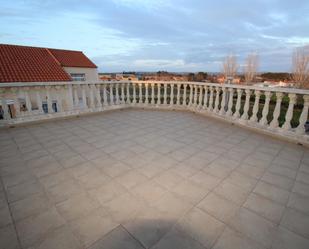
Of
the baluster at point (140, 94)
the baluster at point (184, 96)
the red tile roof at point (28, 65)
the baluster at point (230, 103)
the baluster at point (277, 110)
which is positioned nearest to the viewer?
the baluster at point (277, 110)

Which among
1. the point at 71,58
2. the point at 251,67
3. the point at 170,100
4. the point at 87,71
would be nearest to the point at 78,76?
the point at 87,71

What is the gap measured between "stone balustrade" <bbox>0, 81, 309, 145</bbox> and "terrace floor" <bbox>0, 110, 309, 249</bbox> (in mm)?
548

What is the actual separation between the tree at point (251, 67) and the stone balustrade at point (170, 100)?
1302cm

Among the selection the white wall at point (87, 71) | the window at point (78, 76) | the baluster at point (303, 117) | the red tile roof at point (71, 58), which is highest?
the red tile roof at point (71, 58)

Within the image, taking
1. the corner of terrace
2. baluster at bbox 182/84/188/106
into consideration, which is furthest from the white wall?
baluster at bbox 182/84/188/106

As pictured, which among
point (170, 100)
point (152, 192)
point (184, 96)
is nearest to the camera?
point (152, 192)

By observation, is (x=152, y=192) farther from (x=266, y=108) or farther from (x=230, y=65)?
(x=230, y=65)

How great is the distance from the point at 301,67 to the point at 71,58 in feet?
68.3

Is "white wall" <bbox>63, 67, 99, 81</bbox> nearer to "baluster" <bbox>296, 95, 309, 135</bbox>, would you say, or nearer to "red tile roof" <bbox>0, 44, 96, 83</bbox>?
"red tile roof" <bbox>0, 44, 96, 83</bbox>

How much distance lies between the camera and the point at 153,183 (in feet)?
5.72

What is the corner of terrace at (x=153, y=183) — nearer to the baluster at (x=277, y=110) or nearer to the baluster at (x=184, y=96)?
the baluster at (x=277, y=110)

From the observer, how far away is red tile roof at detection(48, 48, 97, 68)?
15984 millimetres

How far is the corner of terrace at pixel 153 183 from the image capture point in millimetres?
1160

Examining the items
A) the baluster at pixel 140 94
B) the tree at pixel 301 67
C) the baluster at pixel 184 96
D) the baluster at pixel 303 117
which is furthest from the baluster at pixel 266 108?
the tree at pixel 301 67
